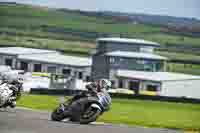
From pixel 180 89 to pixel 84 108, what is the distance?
21.5m

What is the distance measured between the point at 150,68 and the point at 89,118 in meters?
27.9

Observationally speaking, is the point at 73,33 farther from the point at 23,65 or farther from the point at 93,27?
the point at 23,65

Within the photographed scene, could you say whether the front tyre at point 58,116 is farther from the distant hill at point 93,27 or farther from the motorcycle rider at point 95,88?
the distant hill at point 93,27

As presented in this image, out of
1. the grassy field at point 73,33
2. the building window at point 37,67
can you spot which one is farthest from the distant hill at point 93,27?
the building window at point 37,67

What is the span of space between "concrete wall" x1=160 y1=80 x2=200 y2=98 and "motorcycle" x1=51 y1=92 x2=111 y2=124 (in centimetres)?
2057

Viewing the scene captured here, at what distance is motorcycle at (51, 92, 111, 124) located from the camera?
933cm

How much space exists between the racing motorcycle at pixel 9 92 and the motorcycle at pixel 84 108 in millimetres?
1571

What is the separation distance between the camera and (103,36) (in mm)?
46562

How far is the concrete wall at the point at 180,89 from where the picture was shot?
99.1 ft

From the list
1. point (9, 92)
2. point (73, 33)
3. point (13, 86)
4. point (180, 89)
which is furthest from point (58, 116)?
point (73, 33)

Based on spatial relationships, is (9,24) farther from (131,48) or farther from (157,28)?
(157,28)

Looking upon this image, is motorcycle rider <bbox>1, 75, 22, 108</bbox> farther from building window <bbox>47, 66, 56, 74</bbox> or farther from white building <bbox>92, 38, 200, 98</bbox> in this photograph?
building window <bbox>47, 66, 56, 74</bbox>

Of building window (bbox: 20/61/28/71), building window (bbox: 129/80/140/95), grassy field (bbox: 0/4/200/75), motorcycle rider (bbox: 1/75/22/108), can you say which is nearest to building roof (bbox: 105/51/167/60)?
grassy field (bbox: 0/4/200/75)

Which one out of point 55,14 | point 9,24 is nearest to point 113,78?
point 9,24
